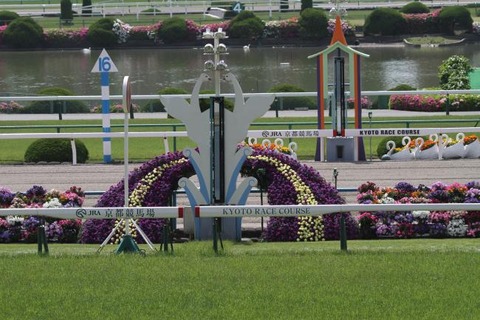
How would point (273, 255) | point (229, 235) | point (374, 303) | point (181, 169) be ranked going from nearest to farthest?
point (374, 303)
point (273, 255)
point (229, 235)
point (181, 169)

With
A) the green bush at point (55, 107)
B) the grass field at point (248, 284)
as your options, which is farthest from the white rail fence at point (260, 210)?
the green bush at point (55, 107)

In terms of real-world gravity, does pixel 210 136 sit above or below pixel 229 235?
above

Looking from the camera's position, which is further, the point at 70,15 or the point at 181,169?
the point at 70,15

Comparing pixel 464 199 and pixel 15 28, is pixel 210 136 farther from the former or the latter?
pixel 15 28

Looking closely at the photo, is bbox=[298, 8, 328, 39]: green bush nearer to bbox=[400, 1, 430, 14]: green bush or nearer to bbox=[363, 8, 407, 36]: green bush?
bbox=[363, 8, 407, 36]: green bush

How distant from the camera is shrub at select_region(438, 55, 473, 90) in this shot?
1011 inches

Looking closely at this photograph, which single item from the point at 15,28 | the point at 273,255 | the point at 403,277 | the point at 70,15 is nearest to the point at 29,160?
the point at 273,255

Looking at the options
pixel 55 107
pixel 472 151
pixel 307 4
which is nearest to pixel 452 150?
pixel 472 151

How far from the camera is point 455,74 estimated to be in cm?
2623

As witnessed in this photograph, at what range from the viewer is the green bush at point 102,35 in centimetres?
5031

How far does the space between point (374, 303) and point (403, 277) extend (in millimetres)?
718

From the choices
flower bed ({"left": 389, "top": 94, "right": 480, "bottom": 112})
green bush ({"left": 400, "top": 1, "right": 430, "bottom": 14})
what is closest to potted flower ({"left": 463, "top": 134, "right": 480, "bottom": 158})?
flower bed ({"left": 389, "top": 94, "right": 480, "bottom": 112})

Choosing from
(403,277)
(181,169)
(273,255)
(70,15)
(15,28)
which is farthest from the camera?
(70,15)

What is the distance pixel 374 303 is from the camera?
745cm
